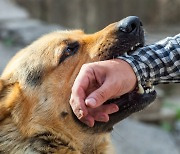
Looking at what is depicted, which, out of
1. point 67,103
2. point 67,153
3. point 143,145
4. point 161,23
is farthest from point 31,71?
point 161,23

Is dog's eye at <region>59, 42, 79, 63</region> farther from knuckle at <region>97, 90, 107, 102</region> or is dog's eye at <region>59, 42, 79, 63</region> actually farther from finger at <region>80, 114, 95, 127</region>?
knuckle at <region>97, 90, 107, 102</region>

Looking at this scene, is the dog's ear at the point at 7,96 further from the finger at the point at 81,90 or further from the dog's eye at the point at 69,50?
the finger at the point at 81,90

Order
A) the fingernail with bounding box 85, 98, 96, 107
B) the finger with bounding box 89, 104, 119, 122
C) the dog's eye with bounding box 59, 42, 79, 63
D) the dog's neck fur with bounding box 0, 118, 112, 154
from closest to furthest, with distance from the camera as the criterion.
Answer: the fingernail with bounding box 85, 98, 96, 107 < the finger with bounding box 89, 104, 119, 122 < the dog's neck fur with bounding box 0, 118, 112, 154 < the dog's eye with bounding box 59, 42, 79, 63

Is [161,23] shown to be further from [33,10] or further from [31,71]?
[31,71]

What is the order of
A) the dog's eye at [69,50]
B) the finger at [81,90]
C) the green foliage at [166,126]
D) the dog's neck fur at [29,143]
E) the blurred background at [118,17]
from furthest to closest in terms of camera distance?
the green foliage at [166,126]
the blurred background at [118,17]
the dog's eye at [69,50]
the dog's neck fur at [29,143]
the finger at [81,90]

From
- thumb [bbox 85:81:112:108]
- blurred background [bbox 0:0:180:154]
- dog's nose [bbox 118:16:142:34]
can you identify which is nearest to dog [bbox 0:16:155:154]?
dog's nose [bbox 118:16:142:34]

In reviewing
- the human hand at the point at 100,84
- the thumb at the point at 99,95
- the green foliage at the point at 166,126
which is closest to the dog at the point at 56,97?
the human hand at the point at 100,84

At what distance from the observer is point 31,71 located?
4391 millimetres

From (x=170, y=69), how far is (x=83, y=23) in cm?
842

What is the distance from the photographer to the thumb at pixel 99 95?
138 inches

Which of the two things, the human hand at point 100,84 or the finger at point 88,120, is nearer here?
the human hand at point 100,84

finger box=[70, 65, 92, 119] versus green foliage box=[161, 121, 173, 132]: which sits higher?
finger box=[70, 65, 92, 119]

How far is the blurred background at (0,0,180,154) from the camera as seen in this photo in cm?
766

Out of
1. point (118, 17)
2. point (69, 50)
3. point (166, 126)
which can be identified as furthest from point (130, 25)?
point (118, 17)
